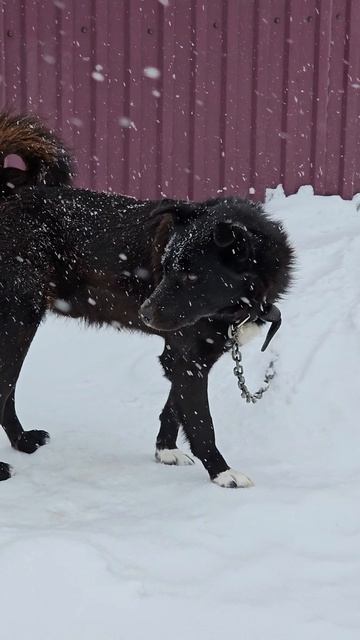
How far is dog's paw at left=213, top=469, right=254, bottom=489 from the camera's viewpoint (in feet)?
11.3

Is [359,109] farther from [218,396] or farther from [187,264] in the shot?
[187,264]

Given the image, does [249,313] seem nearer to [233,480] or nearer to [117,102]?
[233,480]

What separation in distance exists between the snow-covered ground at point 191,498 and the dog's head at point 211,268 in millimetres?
825

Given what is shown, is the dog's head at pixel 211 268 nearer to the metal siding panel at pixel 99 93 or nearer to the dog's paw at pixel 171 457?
the dog's paw at pixel 171 457

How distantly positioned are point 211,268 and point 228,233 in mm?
206

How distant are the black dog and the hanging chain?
0.05 m

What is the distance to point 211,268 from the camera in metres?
3.40

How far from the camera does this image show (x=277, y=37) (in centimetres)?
704

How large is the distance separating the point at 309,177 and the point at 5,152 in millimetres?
4043

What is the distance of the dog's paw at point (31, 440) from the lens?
3.94 m

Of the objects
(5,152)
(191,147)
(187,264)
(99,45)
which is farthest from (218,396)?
(99,45)

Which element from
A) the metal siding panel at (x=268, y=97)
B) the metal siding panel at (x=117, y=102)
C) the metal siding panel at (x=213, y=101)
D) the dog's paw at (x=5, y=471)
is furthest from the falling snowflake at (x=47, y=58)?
the dog's paw at (x=5, y=471)

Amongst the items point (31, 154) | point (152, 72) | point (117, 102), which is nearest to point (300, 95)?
point (152, 72)

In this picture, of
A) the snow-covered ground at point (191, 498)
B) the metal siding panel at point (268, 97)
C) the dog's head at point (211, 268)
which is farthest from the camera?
the metal siding panel at point (268, 97)
